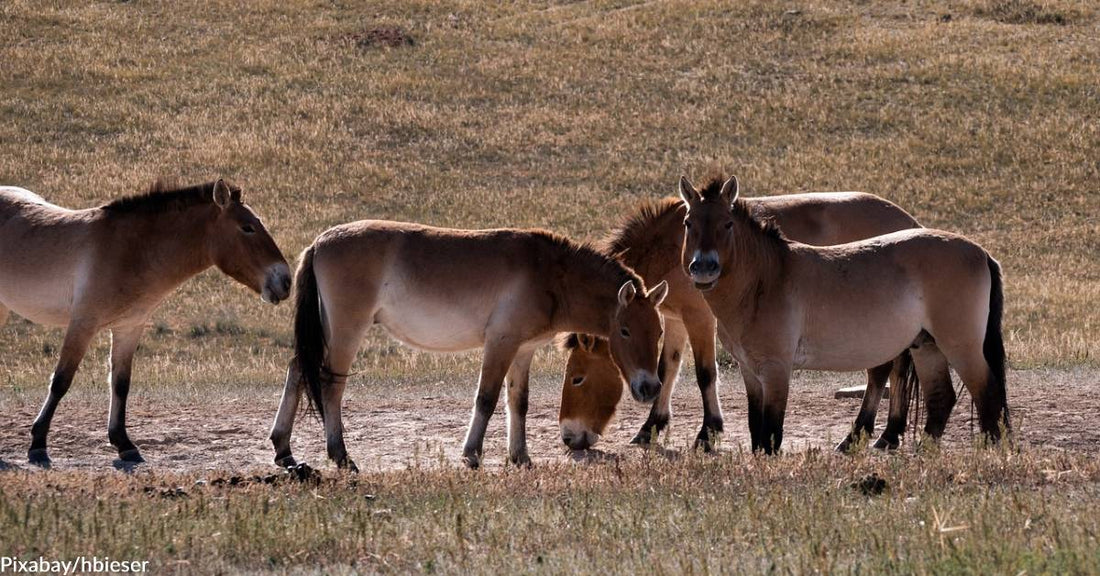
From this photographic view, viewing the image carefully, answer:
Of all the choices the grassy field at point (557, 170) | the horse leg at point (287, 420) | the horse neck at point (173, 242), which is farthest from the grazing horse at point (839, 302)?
the horse neck at point (173, 242)

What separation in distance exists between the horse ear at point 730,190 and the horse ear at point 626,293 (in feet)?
3.18

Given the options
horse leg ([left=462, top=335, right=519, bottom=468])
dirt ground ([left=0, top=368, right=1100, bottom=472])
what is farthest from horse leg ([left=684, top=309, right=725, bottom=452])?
horse leg ([left=462, top=335, right=519, bottom=468])

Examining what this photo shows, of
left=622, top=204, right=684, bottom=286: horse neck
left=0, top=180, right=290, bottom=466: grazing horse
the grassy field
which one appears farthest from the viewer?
left=622, top=204, right=684, bottom=286: horse neck

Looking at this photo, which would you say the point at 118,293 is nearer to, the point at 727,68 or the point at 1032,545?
the point at 1032,545

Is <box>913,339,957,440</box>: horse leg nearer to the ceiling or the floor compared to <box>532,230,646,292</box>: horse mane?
nearer to the floor

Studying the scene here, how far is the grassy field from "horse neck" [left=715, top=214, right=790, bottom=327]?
4.76 ft

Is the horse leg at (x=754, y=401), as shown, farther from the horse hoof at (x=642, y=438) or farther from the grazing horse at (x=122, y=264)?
the grazing horse at (x=122, y=264)

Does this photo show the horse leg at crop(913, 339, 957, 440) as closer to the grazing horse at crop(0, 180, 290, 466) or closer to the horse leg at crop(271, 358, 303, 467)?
the horse leg at crop(271, 358, 303, 467)

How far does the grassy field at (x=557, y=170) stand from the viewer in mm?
6816

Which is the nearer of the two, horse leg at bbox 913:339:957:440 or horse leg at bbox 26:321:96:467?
horse leg at bbox 913:339:957:440

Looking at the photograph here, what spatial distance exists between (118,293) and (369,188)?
19537 mm

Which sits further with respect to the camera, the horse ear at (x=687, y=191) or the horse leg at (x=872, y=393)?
the horse leg at (x=872, y=393)

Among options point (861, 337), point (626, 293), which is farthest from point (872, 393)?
point (626, 293)

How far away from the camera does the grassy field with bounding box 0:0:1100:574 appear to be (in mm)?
6816
